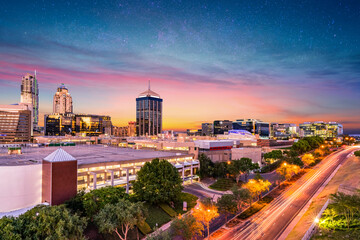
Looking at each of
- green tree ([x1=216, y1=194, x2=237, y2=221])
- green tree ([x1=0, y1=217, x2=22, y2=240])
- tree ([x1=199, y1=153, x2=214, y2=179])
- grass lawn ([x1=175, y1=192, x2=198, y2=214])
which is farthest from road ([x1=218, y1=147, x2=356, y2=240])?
green tree ([x1=0, y1=217, x2=22, y2=240])

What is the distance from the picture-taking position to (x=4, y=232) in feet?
90.5

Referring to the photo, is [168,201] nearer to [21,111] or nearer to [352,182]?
[352,182]

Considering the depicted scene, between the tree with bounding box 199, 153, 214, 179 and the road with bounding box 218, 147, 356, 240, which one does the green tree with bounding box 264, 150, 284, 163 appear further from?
the tree with bounding box 199, 153, 214, 179

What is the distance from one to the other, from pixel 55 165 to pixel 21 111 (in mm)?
184342

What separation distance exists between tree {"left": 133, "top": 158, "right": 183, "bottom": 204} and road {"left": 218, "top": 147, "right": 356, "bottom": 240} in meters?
17.9

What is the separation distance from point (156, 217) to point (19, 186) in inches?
1168

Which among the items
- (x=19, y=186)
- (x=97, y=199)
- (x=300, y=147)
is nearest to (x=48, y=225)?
(x=97, y=199)

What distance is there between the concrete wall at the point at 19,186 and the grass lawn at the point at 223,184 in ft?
175

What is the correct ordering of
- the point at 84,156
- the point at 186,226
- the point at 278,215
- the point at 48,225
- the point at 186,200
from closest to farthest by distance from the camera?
the point at 48,225 < the point at 186,226 < the point at 278,215 < the point at 186,200 < the point at 84,156

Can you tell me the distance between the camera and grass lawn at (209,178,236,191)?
78.1 m

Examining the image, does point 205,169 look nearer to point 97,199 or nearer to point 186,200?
point 186,200

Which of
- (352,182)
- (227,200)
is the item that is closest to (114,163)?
(227,200)

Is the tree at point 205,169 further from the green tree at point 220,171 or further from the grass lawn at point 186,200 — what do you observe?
the grass lawn at point 186,200

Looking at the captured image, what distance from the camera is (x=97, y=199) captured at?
45.8 metres
